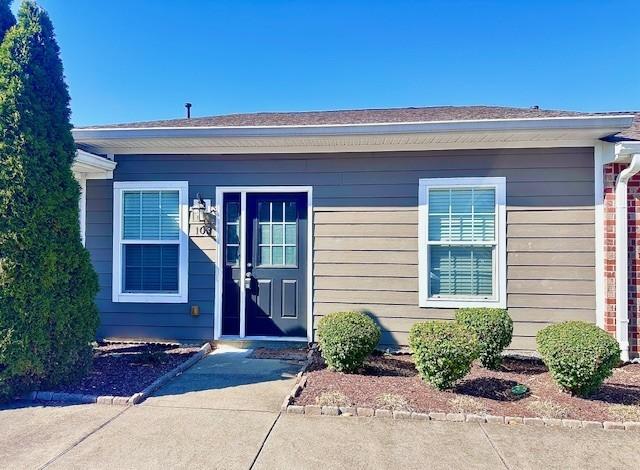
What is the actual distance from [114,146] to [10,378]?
3006 millimetres

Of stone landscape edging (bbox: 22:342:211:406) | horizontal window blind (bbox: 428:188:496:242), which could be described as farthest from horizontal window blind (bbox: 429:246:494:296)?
stone landscape edging (bbox: 22:342:211:406)

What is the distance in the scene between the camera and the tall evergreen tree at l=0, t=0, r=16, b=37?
3.51 m

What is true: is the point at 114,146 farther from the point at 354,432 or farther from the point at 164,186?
the point at 354,432

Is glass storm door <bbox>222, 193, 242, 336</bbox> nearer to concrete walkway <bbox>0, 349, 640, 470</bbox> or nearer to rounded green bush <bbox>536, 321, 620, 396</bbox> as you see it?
concrete walkway <bbox>0, 349, 640, 470</bbox>

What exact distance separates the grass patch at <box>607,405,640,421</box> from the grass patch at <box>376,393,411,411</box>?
5.34ft

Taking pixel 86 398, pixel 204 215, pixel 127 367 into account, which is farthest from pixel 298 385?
pixel 204 215

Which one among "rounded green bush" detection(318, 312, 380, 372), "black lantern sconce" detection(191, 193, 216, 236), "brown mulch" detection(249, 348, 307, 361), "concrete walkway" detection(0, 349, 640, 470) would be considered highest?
"black lantern sconce" detection(191, 193, 216, 236)

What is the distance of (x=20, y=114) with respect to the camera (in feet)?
10.8

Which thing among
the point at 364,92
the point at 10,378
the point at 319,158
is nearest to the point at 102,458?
the point at 10,378

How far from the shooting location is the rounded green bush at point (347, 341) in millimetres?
3893

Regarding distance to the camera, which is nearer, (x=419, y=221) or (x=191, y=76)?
(x=419, y=221)

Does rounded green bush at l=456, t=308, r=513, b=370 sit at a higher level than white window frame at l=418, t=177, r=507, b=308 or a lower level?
lower

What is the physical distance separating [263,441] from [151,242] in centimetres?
349

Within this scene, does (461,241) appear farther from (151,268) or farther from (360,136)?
(151,268)
